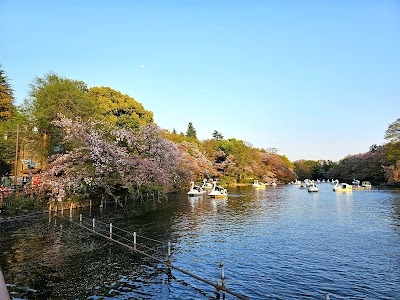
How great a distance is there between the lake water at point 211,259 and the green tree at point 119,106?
1299 inches

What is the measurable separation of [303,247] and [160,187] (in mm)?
35492

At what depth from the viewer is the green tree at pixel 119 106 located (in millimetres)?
63094

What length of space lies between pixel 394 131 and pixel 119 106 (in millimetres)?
68480

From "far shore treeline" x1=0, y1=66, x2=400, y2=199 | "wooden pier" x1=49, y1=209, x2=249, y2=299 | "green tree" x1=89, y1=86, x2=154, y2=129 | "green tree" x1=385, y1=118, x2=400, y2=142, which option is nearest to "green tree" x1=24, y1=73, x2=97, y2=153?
"far shore treeline" x1=0, y1=66, x2=400, y2=199

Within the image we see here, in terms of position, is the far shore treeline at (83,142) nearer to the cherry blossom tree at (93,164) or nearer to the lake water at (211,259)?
the cherry blossom tree at (93,164)

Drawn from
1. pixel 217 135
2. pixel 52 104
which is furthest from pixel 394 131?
pixel 52 104

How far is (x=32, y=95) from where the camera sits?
142ft

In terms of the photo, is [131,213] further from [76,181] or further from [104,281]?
[104,281]

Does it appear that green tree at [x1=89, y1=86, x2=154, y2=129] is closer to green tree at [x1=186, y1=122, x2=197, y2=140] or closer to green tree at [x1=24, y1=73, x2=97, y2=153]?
green tree at [x1=24, y1=73, x2=97, y2=153]

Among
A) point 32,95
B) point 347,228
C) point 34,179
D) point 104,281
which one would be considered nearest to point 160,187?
point 34,179

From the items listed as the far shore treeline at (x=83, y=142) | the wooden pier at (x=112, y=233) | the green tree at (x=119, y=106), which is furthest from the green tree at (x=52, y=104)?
the green tree at (x=119, y=106)

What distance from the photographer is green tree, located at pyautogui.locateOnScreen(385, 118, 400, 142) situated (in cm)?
8006

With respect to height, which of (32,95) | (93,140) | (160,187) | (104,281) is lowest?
(104,281)

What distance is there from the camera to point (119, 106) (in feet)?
216
